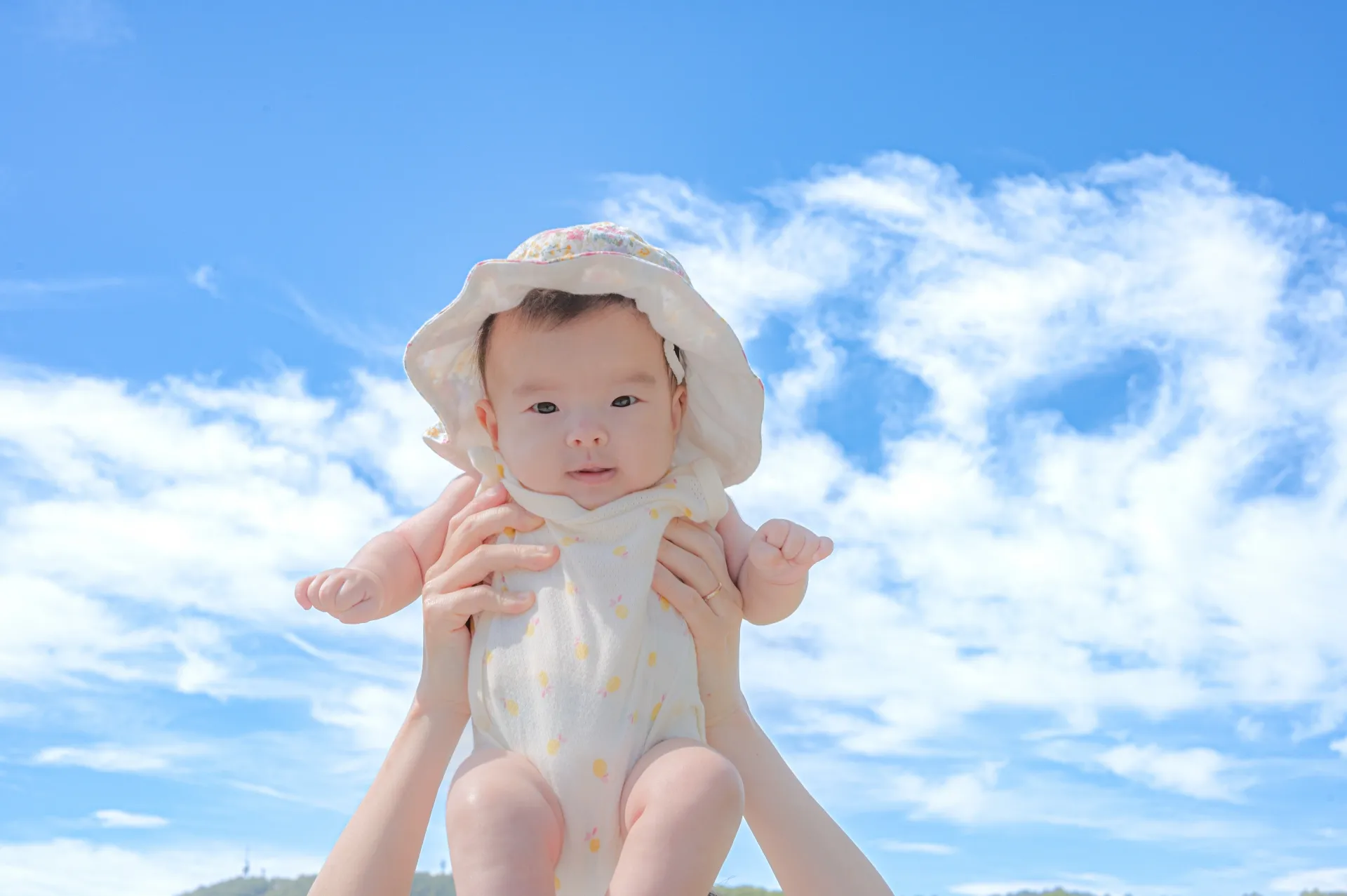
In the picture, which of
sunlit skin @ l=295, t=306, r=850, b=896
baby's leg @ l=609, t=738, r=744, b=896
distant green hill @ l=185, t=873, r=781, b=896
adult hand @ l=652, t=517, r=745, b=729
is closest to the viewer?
baby's leg @ l=609, t=738, r=744, b=896

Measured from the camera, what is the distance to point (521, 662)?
3.91 m

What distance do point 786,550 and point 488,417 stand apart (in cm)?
119

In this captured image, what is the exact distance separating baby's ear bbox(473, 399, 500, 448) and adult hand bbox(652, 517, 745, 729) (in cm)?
74

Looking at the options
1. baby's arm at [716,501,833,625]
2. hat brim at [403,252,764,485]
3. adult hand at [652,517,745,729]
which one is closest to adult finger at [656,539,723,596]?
adult hand at [652,517,745,729]

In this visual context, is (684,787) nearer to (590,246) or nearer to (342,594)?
(342,594)

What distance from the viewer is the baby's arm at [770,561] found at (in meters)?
4.02

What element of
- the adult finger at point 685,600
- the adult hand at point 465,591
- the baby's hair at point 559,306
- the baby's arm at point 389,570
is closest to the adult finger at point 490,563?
the adult hand at point 465,591

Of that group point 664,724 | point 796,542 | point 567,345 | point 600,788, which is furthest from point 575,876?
point 567,345

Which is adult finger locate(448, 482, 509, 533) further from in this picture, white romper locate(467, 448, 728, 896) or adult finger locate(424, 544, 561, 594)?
adult finger locate(424, 544, 561, 594)

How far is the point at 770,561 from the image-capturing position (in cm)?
405

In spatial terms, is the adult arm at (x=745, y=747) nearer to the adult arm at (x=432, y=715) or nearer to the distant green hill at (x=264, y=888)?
the adult arm at (x=432, y=715)

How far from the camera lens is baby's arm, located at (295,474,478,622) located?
401 cm

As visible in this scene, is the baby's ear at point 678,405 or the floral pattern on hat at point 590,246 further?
the baby's ear at point 678,405

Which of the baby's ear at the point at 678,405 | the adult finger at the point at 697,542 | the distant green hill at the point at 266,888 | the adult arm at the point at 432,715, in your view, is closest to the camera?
the adult arm at the point at 432,715
